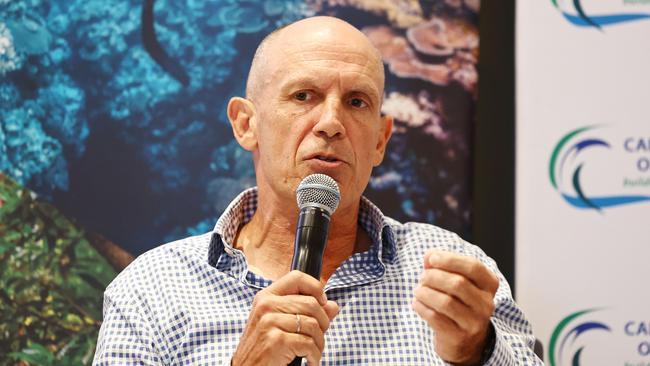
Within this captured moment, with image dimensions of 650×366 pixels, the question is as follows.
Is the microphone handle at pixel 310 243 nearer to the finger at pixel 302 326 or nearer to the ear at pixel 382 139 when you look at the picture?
the finger at pixel 302 326

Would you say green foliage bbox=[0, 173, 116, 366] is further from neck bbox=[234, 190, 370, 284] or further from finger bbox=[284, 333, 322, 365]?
finger bbox=[284, 333, 322, 365]

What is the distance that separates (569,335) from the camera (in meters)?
2.47

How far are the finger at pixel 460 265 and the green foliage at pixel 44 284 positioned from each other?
1.47 meters

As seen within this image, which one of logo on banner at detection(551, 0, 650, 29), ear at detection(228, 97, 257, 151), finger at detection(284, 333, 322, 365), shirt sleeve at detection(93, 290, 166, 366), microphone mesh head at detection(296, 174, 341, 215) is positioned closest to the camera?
finger at detection(284, 333, 322, 365)

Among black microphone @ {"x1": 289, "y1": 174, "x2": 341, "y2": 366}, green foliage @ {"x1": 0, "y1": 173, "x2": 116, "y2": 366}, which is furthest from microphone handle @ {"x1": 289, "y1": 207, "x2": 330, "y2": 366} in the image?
green foliage @ {"x1": 0, "y1": 173, "x2": 116, "y2": 366}

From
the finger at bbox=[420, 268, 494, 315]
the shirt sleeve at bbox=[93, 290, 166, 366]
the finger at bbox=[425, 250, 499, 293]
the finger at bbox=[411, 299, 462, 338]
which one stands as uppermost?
the finger at bbox=[425, 250, 499, 293]

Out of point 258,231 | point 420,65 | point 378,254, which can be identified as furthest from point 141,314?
point 420,65

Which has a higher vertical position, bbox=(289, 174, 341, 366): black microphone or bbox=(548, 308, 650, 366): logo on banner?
bbox=(289, 174, 341, 366): black microphone

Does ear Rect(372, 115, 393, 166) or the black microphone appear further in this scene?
ear Rect(372, 115, 393, 166)

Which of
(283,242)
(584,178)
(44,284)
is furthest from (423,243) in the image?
(44,284)

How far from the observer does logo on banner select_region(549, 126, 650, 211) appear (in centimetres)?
253

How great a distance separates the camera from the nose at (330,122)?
185 cm

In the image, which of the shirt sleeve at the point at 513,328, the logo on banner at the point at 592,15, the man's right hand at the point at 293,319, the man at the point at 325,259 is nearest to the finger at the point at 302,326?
the man's right hand at the point at 293,319

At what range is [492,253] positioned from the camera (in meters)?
2.59
